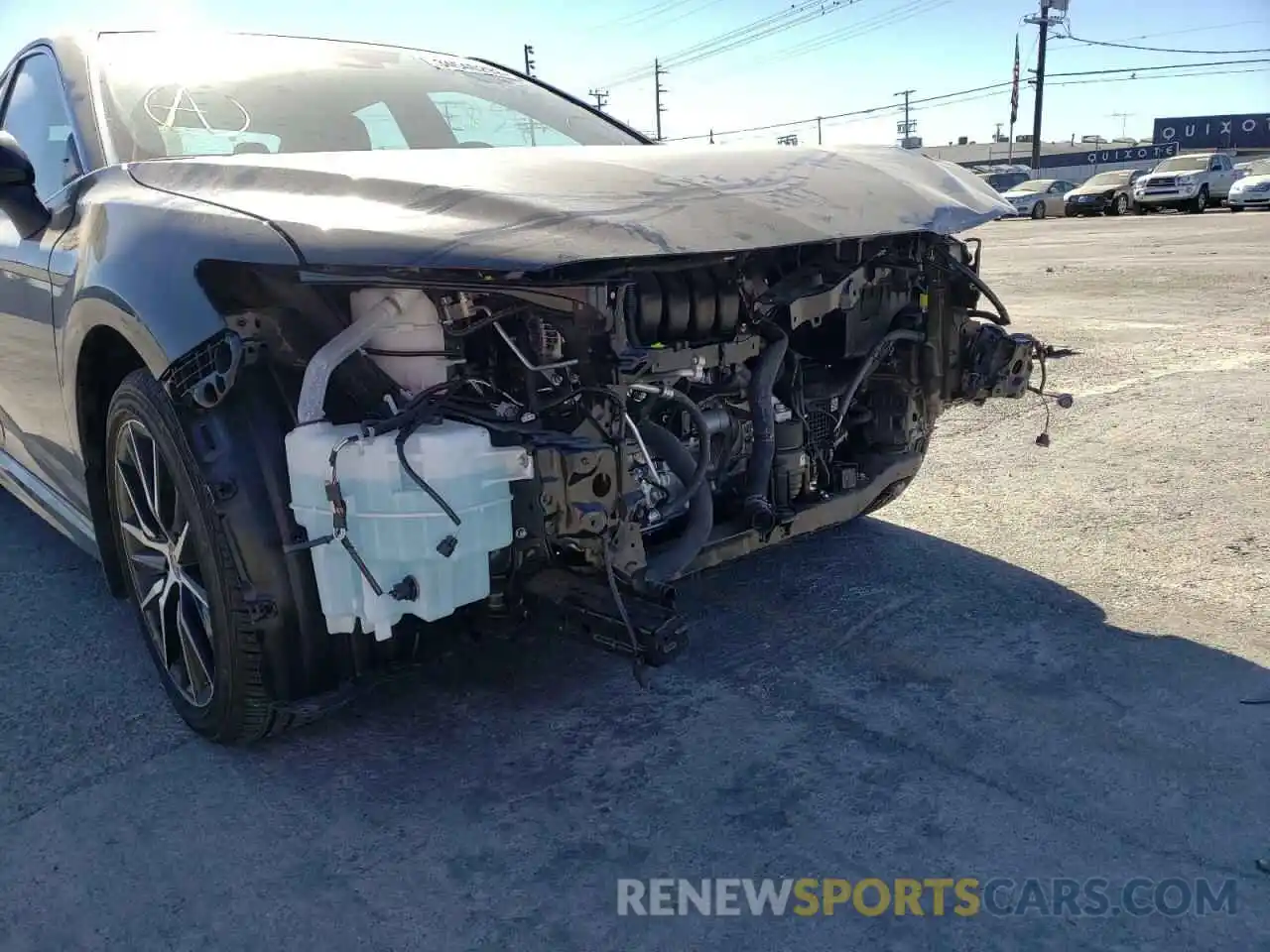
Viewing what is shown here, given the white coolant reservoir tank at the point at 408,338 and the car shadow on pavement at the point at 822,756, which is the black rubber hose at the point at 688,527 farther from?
the white coolant reservoir tank at the point at 408,338

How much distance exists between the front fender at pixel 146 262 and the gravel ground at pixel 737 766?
1.03 metres

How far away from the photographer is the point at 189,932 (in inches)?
79.2

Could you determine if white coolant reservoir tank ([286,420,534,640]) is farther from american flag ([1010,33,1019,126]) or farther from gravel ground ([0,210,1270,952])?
american flag ([1010,33,1019,126])

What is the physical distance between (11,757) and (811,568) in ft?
8.31

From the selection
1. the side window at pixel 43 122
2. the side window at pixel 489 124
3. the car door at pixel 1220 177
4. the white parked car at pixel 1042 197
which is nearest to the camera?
the side window at pixel 43 122

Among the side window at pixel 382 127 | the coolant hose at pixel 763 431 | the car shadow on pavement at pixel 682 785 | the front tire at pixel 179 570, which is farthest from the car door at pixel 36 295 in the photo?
the coolant hose at pixel 763 431

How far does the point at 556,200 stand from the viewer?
7.18 feet

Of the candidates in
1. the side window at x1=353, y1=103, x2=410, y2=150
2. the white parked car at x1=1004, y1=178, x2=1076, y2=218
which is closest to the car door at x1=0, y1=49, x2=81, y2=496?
the side window at x1=353, y1=103, x2=410, y2=150

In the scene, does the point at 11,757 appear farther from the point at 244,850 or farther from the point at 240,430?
the point at 240,430

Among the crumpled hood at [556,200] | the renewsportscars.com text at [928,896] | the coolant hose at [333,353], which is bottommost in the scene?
the renewsportscars.com text at [928,896]

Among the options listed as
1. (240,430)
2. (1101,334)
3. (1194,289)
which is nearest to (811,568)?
(240,430)

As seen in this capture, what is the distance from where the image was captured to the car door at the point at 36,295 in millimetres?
3109

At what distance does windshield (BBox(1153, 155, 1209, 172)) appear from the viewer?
1133 inches

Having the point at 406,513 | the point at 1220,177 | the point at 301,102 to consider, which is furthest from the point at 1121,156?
the point at 406,513
